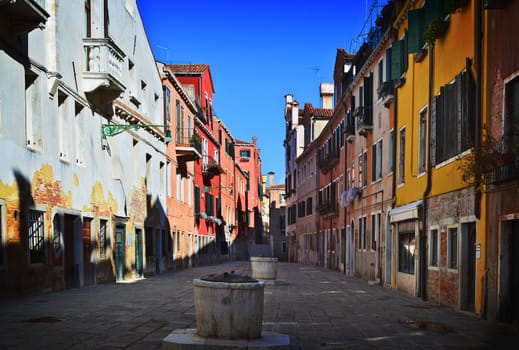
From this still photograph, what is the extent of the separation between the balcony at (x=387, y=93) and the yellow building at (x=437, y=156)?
0.50 metres

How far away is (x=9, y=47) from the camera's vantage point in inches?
493

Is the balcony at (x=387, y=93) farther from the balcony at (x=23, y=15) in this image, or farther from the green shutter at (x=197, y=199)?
the green shutter at (x=197, y=199)

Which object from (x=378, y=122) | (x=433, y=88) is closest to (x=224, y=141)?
(x=378, y=122)

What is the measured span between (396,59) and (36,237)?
12.1 metres

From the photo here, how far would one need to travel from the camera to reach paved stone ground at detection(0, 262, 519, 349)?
320 inches

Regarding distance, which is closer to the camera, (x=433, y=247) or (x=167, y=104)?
(x=433, y=247)

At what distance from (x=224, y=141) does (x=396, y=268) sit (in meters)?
34.2

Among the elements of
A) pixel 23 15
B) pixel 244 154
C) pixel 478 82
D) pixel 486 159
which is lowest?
Result: pixel 486 159

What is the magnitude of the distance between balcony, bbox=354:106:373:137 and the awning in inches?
204

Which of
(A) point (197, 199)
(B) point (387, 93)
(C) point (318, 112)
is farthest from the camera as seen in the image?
(C) point (318, 112)

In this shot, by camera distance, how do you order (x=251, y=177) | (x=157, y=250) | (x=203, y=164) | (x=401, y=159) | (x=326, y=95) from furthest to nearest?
(x=251, y=177), (x=326, y=95), (x=203, y=164), (x=157, y=250), (x=401, y=159)

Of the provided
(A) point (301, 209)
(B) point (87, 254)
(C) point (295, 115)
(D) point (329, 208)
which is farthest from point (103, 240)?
(C) point (295, 115)

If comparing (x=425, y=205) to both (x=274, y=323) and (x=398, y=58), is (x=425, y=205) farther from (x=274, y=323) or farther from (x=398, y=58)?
(x=274, y=323)

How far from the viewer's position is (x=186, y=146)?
32.3 metres
